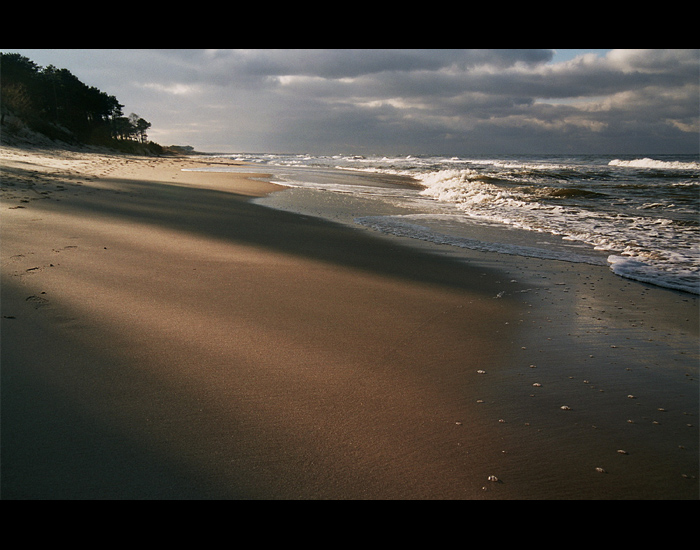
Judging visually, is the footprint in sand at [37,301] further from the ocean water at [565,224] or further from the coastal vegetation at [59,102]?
the coastal vegetation at [59,102]

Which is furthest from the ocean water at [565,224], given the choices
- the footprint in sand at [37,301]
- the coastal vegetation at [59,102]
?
the coastal vegetation at [59,102]

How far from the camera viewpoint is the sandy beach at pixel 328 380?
1.67m

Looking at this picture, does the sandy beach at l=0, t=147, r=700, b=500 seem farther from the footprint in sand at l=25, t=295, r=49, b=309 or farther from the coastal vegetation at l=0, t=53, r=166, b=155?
the coastal vegetation at l=0, t=53, r=166, b=155

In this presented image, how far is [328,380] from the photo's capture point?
240 cm

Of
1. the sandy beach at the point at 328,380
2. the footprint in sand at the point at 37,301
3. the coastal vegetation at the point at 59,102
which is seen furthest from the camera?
the coastal vegetation at the point at 59,102

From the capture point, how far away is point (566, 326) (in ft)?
11.6

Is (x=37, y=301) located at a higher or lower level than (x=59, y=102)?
lower

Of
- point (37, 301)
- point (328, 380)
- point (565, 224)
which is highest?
point (565, 224)

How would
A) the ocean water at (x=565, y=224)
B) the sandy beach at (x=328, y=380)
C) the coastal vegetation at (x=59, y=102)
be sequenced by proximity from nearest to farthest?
the sandy beach at (x=328, y=380) → the ocean water at (x=565, y=224) → the coastal vegetation at (x=59, y=102)

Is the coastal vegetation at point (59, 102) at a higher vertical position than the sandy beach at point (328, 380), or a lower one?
higher

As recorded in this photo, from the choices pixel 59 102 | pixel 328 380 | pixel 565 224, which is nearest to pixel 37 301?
pixel 328 380

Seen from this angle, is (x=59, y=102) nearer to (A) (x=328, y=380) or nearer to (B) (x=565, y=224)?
(B) (x=565, y=224)

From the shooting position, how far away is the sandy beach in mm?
1672
